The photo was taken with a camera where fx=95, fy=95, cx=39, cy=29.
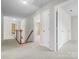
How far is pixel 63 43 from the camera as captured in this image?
2.74m

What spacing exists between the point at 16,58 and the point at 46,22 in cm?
134

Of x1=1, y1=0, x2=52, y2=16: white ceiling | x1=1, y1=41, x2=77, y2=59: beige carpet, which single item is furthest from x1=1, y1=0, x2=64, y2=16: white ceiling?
x1=1, y1=41, x2=77, y2=59: beige carpet

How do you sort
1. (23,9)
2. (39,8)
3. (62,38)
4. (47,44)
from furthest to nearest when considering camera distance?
(62,38)
(47,44)
(39,8)
(23,9)

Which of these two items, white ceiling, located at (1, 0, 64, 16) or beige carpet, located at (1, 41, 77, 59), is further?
beige carpet, located at (1, 41, 77, 59)

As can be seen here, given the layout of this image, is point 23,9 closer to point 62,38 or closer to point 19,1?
point 19,1

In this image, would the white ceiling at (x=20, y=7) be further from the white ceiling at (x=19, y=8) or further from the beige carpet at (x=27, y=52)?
the beige carpet at (x=27, y=52)

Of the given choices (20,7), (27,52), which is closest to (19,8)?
(20,7)

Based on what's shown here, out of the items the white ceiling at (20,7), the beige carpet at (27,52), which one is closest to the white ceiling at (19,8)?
the white ceiling at (20,7)

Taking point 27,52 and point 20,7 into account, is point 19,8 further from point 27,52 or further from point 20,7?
point 27,52

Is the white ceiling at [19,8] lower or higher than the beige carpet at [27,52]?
higher

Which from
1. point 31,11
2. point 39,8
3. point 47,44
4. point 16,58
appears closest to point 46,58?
point 16,58

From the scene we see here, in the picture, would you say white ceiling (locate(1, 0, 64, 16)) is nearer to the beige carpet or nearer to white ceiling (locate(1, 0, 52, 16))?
white ceiling (locate(1, 0, 52, 16))

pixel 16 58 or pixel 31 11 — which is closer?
pixel 16 58

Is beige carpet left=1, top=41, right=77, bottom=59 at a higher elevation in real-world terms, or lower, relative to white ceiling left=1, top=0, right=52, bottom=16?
lower
